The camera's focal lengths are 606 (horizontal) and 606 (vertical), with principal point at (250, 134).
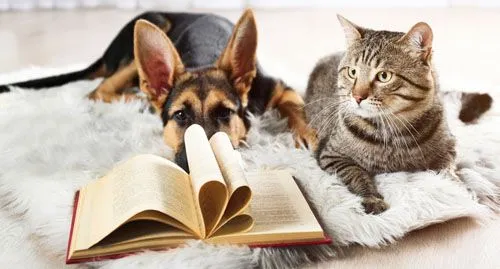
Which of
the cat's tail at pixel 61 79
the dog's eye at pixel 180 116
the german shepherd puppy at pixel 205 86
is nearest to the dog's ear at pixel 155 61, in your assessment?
the german shepherd puppy at pixel 205 86

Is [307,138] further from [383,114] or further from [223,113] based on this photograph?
[383,114]

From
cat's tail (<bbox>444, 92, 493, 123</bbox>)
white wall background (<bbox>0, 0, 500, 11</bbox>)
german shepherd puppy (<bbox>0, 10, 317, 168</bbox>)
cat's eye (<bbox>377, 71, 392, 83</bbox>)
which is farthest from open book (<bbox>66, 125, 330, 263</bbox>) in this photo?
white wall background (<bbox>0, 0, 500, 11</bbox>)

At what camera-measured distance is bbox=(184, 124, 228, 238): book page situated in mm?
1425

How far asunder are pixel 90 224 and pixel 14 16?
358cm

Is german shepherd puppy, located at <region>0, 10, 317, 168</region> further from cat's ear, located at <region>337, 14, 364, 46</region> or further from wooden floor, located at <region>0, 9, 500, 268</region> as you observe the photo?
wooden floor, located at <region>0, 9, 500, 268</region>

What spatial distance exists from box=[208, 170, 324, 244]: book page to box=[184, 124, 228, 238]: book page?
5 cm

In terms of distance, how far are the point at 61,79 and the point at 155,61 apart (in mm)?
901

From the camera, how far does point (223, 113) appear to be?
2010 mm

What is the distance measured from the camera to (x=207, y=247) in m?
1.46

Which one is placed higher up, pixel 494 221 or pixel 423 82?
pixel 423 82

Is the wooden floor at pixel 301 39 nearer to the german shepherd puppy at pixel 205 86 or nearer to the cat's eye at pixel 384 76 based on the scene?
the cat's eye at pixel 384 76

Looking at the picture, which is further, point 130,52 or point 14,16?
point 14,16

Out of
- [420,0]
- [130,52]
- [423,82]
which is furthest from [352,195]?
[420,0]

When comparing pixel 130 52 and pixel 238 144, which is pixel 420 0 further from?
pixel 238 144
